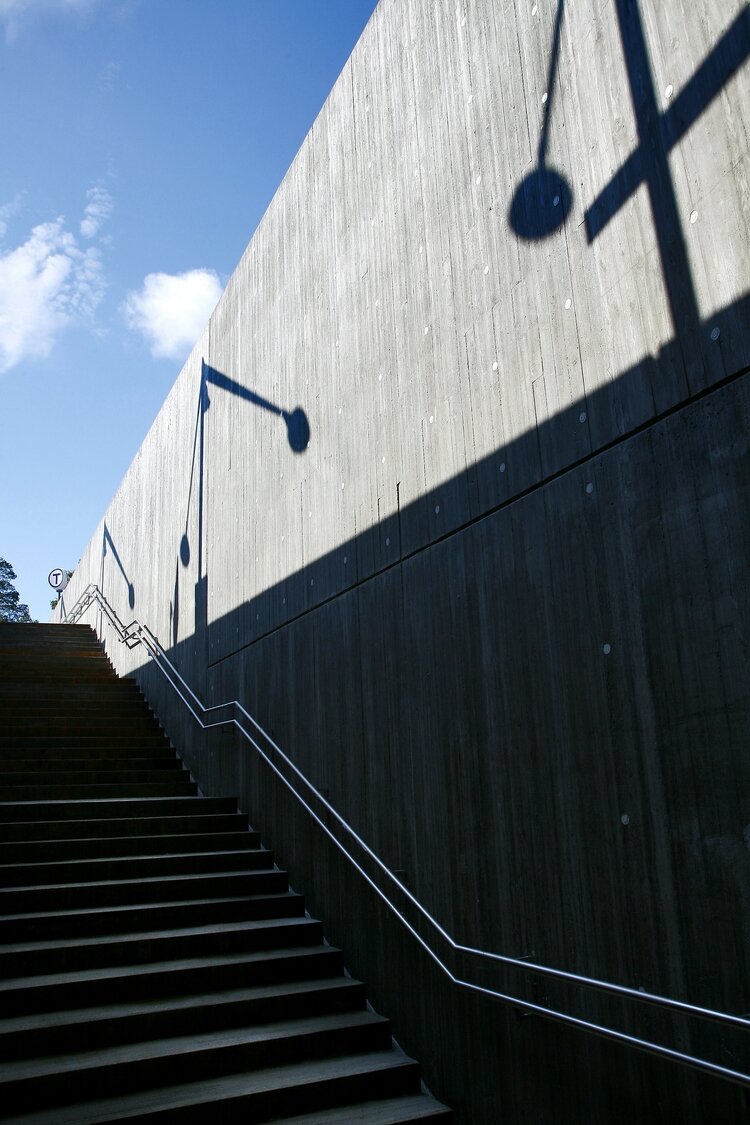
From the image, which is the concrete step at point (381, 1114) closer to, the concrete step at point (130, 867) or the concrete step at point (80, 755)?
the concrete step at point (130, 867)

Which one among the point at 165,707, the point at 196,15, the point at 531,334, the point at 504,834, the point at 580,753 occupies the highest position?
the point at 196,15

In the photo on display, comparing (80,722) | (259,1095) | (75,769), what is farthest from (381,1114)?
(80,722)

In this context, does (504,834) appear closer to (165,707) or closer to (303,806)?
(303,806)

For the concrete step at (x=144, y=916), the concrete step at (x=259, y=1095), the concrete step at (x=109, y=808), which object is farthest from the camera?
the concrete step at (x=109, y=808)

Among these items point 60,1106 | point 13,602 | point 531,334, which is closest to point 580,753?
point 531,334

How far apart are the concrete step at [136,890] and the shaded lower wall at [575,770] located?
3.12 ft

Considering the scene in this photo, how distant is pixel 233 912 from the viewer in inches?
197

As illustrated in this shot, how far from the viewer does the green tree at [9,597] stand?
35938mm

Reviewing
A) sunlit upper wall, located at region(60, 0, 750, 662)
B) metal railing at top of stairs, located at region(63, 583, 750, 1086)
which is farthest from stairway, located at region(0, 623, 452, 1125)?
sunlit upper wall, located at region(60, 0, 750, 662)

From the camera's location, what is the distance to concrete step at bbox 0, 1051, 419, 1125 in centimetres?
329

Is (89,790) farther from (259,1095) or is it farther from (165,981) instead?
(259,1095)

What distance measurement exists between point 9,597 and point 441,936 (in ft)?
119

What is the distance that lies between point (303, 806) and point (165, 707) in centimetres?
414

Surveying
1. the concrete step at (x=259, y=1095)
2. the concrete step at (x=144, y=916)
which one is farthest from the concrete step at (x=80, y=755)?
the concrete step at (x=259, y=1095)
